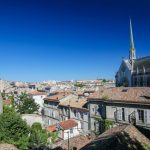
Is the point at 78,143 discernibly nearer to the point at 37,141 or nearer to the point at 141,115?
the point at 37,141

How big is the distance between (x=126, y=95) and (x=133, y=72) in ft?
110

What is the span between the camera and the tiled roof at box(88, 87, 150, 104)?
128 feet

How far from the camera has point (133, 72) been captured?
Answer: 7431 centimetres

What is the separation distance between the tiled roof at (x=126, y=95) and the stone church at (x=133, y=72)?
24.1 metres

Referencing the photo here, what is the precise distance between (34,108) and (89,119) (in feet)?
105

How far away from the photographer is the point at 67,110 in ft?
188

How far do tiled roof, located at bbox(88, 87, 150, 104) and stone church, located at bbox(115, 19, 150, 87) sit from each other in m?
24.1

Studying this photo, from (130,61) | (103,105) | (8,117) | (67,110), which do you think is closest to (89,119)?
(103,105)

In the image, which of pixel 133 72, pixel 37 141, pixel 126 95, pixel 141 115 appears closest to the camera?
pixel 37 141

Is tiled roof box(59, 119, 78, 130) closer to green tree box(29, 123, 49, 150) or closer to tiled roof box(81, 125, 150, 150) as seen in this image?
green tree box(29, 123, 49, 150)

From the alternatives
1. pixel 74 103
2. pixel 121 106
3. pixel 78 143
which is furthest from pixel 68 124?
pixel 78 143

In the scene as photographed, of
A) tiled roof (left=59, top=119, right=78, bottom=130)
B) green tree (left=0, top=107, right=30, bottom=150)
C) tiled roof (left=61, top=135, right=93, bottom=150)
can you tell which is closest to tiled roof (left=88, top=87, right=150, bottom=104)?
tiled roof (left=59, top=119, right=78, bottom=130)

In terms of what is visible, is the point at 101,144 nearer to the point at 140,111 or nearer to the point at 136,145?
the point at 136,145

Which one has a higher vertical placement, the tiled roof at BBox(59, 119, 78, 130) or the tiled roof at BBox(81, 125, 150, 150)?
the tiled roof at BBox(81, 125, 150, 150)
